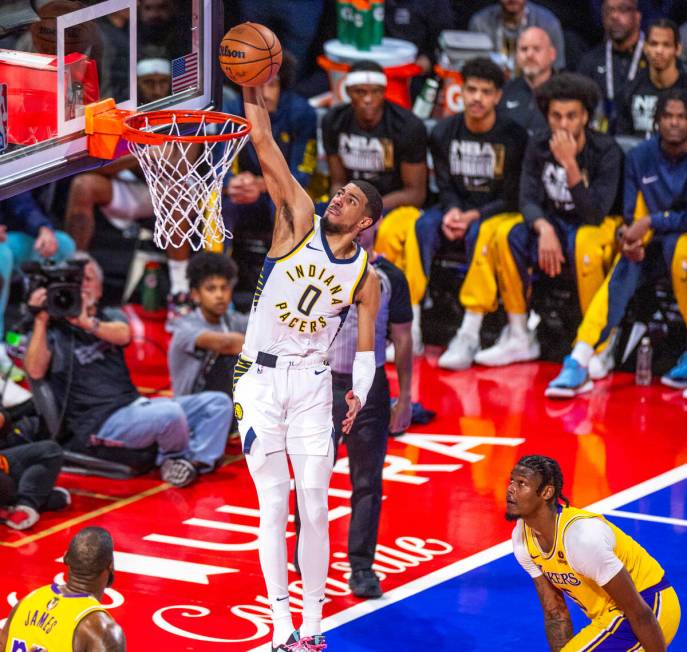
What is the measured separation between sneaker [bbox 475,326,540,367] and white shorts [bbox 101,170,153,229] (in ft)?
12.3

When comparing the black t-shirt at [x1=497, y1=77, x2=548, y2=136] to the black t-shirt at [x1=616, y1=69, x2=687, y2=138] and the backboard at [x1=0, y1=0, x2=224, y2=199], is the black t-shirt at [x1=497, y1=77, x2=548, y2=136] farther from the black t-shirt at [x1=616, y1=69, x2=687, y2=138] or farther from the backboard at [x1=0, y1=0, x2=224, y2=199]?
the backboard at [x1=0, y1=0, x2=224, y2=199]

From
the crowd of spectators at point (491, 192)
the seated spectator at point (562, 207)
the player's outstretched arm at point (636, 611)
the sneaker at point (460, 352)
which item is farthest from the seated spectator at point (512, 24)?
the player's outstretched arm at point (636, 611)

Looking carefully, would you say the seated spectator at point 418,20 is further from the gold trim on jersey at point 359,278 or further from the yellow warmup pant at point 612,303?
the gold trim on jersey at point 359,278

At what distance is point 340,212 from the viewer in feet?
21.6

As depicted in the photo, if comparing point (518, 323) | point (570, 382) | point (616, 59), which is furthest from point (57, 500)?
point (616, 59)

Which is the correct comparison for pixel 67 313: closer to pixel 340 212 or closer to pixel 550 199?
pixel 340 212

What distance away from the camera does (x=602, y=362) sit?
1130 cm

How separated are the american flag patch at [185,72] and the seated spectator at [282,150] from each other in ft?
14.8

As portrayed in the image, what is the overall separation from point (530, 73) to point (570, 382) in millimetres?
3176

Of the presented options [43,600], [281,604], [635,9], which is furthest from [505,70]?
[43,600]

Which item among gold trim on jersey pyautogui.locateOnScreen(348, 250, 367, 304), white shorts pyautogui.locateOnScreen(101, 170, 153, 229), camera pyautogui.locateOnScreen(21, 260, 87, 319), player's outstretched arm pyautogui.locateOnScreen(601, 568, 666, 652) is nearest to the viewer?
player's outstretched arm pyautogui.locateOnScreen(601, 568, 666, 652)

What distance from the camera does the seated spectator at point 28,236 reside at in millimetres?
11586

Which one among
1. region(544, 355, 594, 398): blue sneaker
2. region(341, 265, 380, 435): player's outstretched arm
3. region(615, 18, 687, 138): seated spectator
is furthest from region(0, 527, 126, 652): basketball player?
region(615, 18, 687, 138): seated spectator

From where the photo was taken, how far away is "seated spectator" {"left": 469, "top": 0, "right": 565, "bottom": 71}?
13188mm
